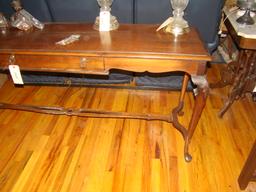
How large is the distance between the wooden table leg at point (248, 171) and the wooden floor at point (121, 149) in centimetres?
5

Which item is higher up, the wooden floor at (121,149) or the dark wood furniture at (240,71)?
the dark wood furniture at (240,71)

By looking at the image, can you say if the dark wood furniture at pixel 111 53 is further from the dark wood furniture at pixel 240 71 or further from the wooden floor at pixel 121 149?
the dark wood furniture at pixel 240 71

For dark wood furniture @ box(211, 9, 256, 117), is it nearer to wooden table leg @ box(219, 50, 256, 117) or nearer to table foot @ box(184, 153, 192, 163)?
wooden table leg @ box(219, 50, 256, 117)

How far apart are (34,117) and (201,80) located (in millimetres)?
1458

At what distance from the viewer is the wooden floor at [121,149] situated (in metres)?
1.42

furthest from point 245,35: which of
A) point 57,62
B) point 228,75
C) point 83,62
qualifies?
point 57,62

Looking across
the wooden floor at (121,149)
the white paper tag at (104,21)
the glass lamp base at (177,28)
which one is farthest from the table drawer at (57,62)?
the wooden floor at (121,149)

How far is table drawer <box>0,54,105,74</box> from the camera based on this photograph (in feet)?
4.06

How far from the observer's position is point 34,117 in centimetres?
193

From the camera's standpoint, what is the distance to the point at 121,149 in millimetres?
1641

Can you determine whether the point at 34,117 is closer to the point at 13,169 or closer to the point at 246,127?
the point at 13,169

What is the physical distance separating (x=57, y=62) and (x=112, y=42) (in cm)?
34

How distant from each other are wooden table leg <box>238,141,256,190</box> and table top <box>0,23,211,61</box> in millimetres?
615

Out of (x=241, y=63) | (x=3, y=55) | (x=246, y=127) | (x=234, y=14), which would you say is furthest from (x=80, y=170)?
(x=234, y=14)
